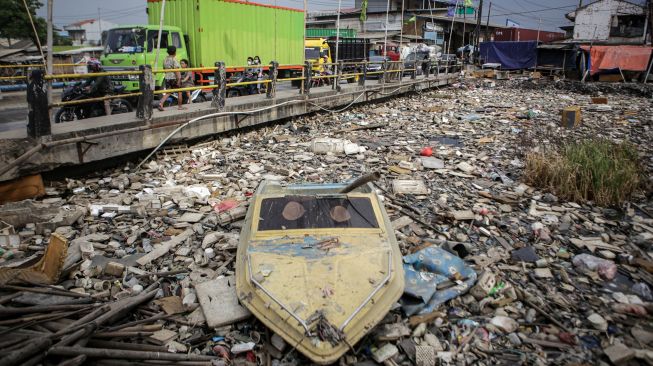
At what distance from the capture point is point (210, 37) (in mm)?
15094

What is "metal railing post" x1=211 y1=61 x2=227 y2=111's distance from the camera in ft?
34.6

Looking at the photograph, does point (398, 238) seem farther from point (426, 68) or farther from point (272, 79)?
point (426, 68)

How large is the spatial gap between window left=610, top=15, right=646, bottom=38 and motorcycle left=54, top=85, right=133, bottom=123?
42218 millimetres

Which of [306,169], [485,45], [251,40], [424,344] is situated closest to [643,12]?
[485,45]

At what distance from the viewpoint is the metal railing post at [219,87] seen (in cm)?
1055

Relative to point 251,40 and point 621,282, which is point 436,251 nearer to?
point 621,282

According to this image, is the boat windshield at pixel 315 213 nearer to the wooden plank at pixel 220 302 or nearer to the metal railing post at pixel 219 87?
the wooden plank at pixel 220 302

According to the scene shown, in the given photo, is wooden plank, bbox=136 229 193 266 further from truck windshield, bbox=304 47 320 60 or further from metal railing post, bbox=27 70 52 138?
truck windshield, bbox=304 47 320 60

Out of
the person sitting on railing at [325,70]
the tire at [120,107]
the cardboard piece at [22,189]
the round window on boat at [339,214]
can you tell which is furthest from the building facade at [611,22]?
the cardboard piece at [22,189]

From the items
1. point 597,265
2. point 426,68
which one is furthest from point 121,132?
point 426,68

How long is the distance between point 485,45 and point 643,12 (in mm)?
13278

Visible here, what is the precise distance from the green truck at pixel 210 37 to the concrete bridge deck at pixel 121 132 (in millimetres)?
2671

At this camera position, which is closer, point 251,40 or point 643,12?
point 251,40

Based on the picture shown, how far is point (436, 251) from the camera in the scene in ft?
17.3
